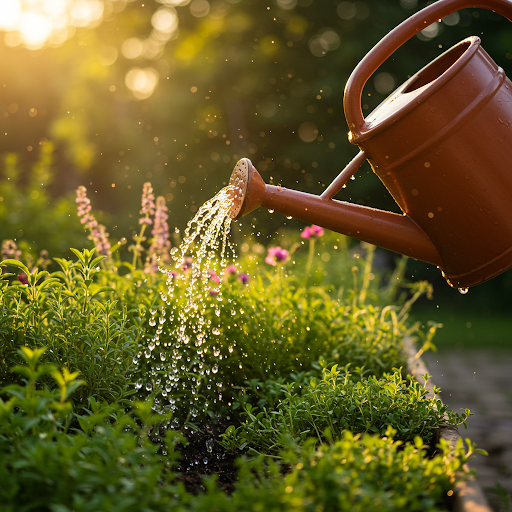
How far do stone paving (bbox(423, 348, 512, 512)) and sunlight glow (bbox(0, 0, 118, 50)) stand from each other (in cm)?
1219

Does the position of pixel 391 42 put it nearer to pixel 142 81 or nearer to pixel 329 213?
pixel 329 213

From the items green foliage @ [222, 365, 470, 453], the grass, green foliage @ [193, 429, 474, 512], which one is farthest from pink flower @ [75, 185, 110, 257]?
the grass

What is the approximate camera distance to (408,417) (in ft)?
5.42

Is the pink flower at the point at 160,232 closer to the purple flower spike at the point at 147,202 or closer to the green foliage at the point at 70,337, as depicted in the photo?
the purple flower spike at the point at 147,202

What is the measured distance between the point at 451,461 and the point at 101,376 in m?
1.03

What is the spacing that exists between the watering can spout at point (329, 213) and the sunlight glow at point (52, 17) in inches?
504

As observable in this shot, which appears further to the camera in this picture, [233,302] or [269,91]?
[269,91]

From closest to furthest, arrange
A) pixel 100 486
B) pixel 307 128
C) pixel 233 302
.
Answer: pixel 100 486 < pixel 233 302 < pixel 307 128

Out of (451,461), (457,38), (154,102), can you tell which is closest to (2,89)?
(154,102)

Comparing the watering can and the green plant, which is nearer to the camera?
the green plant

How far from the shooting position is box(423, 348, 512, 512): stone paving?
9.06ft

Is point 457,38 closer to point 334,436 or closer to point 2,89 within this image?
point 334,436

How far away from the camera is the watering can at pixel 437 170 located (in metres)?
1.55

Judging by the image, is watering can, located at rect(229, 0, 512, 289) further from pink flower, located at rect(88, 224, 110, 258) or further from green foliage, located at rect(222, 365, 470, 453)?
pink flower, located at rect(88, 224, 110, 258)
